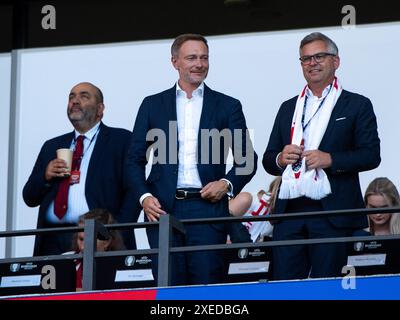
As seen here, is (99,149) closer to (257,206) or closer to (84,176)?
(84,176)

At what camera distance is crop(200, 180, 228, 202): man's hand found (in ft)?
41.7

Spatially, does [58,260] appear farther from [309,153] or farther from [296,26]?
[296,26]

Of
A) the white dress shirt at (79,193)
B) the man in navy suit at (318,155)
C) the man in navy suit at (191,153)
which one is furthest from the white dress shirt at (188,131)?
the white dress shirt at (79,193)

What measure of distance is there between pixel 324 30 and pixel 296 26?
300 millimetres

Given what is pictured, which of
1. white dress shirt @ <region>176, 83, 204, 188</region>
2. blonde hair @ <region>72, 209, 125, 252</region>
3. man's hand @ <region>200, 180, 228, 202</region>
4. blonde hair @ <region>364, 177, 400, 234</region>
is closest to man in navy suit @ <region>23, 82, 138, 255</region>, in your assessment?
blonde hair @ <region>72, 209, 125, 252</region>

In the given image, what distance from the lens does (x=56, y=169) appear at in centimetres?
1417

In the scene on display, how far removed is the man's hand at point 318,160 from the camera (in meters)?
12.8

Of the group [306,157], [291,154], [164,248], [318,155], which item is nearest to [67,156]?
[291,154]

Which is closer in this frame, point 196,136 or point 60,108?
point 196,136

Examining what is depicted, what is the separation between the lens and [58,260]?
11938 mm

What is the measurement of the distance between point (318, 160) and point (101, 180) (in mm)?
2275

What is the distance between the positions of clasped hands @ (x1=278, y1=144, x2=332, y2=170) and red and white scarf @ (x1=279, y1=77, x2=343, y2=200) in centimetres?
6

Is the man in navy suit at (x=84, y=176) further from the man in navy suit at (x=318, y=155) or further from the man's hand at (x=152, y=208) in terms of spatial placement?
the man in navy suit at (x=318, y=155)

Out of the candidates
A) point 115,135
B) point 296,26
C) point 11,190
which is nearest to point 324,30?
point 296,26
